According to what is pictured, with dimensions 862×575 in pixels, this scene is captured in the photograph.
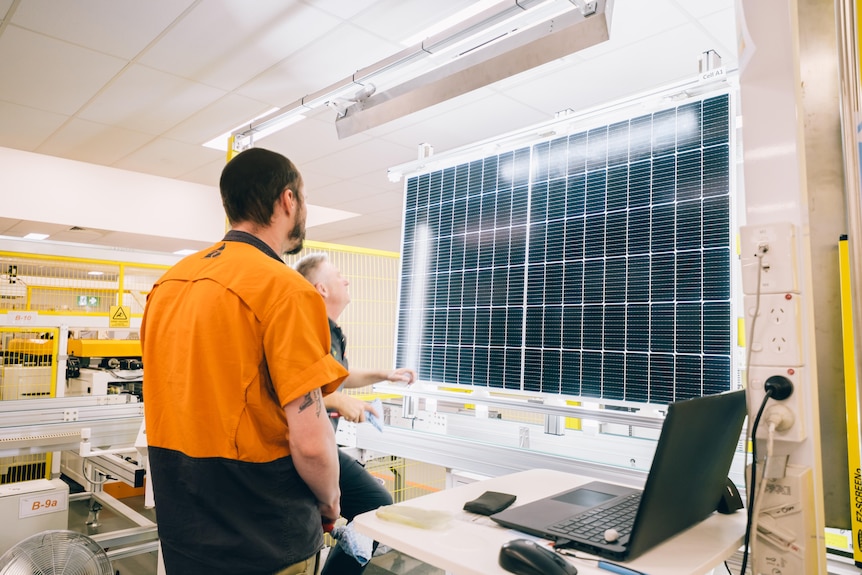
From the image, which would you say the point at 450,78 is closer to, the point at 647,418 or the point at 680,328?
the point at 680,328

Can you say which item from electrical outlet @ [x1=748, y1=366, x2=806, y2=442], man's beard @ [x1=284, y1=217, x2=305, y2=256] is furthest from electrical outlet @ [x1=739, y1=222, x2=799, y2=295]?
man's beard @ [x1=284, y1=217, x2=305, y2=256]

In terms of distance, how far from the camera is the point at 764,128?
128 cm

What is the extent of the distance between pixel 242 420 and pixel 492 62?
1.48 metres

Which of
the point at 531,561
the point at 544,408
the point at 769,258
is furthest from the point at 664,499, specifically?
the point at 544,408

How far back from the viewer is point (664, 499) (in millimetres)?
1036

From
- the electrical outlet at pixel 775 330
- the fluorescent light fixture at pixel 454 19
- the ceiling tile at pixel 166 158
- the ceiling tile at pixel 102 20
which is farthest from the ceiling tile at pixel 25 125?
the electrical outlet at pixel 775 330

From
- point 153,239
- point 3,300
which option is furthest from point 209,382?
point 153,239

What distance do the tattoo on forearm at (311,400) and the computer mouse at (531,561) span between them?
51 centimetres

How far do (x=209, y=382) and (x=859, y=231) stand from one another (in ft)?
5.02

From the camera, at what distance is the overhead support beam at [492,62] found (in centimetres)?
171

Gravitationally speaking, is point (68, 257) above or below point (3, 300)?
above

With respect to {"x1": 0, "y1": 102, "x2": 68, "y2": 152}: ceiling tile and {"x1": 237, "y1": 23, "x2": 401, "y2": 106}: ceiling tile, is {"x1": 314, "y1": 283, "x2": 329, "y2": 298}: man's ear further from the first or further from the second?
{"x1": 0, "y1": 102, "x2": 68, "y2": 152}: ceiling tile

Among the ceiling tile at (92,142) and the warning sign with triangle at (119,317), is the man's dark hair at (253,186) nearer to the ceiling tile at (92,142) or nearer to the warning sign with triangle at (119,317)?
the warning sign with triangle at (119,317)

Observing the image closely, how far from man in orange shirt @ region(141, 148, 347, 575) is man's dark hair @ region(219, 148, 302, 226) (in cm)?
16
